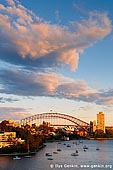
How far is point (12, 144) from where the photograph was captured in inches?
1299

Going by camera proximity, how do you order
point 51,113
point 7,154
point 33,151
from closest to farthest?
point 7,154
point 33,151
point 51,113

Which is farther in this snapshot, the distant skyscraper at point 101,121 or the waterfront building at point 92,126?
the distant skyscraper at point 101,121

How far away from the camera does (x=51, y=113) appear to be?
257 feet

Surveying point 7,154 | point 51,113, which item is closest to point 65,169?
point 7,154

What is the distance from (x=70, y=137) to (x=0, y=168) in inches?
2036

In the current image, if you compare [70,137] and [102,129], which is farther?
[102,129]

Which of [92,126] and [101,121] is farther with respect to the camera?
[101,121]

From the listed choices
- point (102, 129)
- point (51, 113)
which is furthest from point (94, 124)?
point (51, 113)

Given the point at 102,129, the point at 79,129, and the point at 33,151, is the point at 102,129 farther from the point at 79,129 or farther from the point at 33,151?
the point at 33,151

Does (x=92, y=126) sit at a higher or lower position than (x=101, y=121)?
lower

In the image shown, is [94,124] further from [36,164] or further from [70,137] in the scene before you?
[36,164]

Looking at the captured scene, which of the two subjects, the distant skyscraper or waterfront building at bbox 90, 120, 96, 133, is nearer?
waterfront building at bbox 90, 120, 96, 133

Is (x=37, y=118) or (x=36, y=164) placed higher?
(x=37, y=118)

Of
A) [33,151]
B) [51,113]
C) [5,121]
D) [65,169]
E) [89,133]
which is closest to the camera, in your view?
[65,169]
